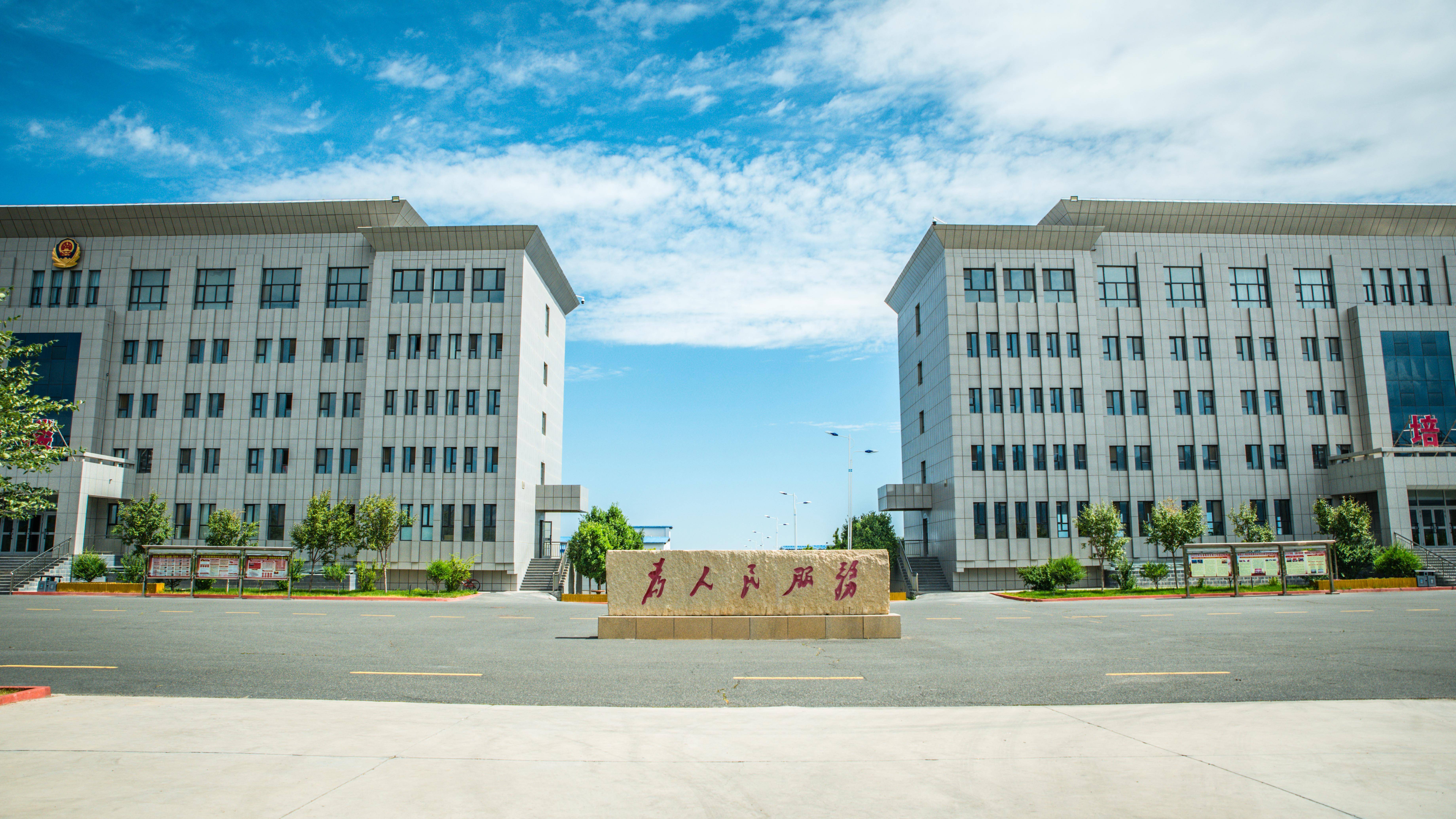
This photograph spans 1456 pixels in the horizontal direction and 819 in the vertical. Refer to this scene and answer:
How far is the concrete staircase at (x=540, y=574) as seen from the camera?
53.2m

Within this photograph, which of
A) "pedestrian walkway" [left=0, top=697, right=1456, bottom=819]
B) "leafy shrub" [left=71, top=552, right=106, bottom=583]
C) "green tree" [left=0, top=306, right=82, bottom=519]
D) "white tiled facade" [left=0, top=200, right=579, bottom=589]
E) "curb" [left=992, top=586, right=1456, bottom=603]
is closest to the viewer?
"pedestrian walkway" [left=0, top=697, right=1456, bottom=819]

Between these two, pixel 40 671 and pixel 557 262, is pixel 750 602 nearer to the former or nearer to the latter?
pixel 40 671

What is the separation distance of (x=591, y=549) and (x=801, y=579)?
3110 cm

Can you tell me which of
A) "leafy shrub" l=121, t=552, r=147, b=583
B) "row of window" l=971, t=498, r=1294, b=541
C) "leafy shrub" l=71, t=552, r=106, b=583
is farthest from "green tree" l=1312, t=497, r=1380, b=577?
"leafy shrub" l=71, t=552, r=106, b=583

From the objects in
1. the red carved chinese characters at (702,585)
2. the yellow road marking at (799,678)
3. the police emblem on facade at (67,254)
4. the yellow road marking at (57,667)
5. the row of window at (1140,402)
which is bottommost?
the yellow road marking at (799,678)

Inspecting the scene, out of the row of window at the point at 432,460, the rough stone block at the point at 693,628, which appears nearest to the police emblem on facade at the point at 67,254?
the row of window at the point at 432,460

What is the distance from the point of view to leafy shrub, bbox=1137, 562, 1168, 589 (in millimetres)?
41906

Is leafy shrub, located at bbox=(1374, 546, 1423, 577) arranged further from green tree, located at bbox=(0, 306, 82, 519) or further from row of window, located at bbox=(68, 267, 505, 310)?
green tree, located at bbox=(0, 306, 82, 519)

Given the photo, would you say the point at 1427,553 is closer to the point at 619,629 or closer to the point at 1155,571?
the point at 1155,571

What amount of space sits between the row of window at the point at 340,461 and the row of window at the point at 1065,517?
100 feet

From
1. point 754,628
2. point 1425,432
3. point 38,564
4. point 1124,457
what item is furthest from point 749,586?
point 1425,432

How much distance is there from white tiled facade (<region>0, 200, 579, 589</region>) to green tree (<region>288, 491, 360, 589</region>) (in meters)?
5.19

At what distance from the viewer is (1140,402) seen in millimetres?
54219

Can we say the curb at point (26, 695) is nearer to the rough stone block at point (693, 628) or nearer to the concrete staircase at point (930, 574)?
the rough stone block at point (693, 628)
